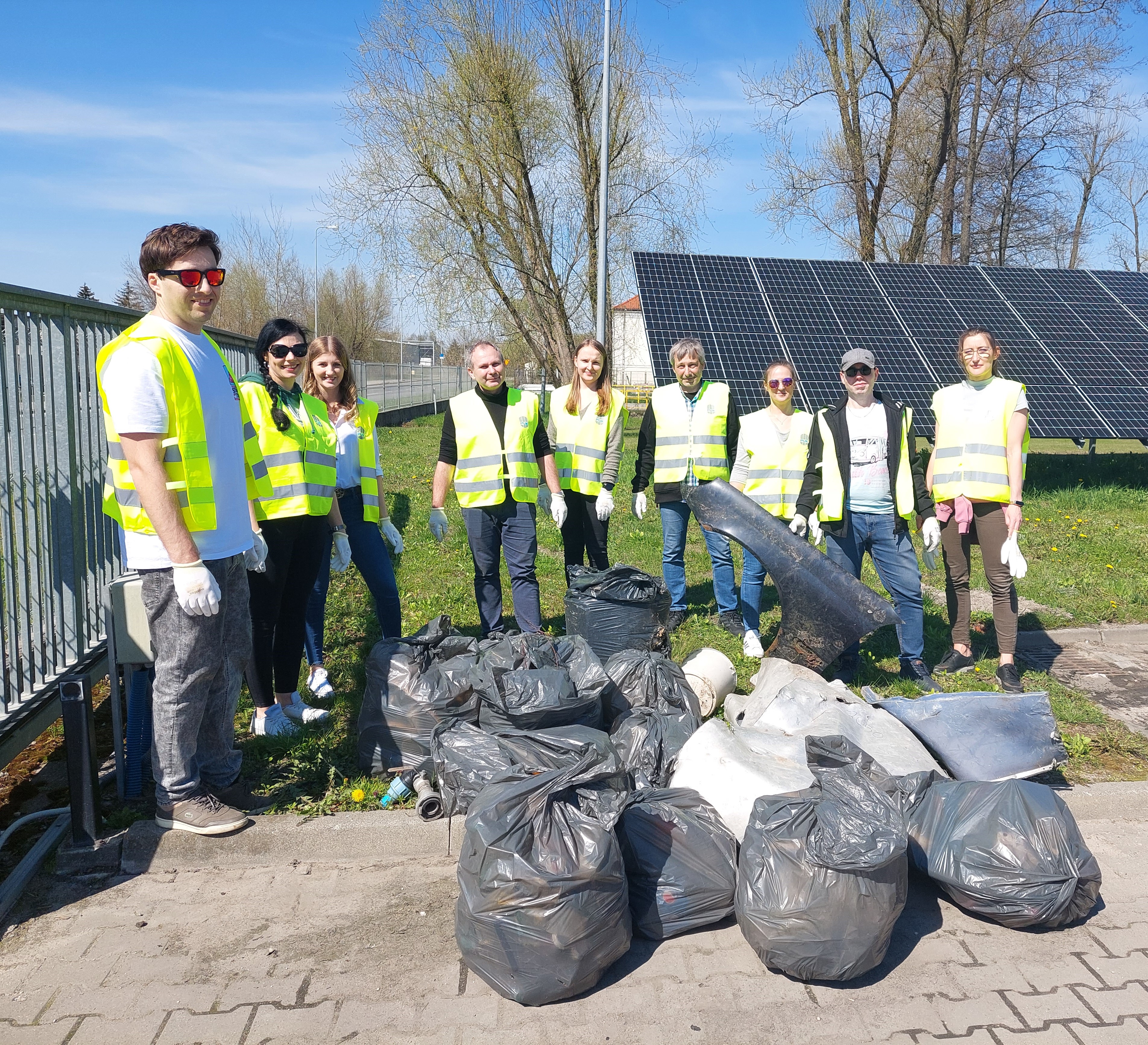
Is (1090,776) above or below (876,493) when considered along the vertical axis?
below

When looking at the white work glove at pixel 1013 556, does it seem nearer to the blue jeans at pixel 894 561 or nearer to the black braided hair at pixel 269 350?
the blue jeans at pixel 894 561

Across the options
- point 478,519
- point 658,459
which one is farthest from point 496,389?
point 658,459

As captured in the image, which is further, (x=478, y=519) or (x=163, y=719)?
(x=478, y=519)

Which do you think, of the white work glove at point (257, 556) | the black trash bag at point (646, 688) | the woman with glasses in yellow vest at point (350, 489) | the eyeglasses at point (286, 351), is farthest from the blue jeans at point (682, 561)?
the white work glove at point (257, 556)

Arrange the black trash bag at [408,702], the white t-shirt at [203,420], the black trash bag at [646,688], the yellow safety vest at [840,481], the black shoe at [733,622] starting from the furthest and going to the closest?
1. the black shoe at [733,622]
2. the yellow safety vest at [840,481]
3. the black trash bag at [646,688]
4. the black trash bag at [408,702]
5. the white t-shirt at [203,420]

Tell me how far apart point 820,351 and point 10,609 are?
8.69 metres

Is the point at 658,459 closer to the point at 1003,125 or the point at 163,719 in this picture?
the point at 163,719

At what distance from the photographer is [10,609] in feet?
12.7

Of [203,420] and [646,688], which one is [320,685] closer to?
[646,688]

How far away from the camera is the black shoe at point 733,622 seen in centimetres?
597

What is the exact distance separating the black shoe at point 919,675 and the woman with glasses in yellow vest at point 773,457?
2.85 ft

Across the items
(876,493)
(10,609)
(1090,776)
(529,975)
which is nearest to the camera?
(529,975)

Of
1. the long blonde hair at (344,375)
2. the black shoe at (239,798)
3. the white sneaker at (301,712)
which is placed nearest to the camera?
the black shoe at (239,798)

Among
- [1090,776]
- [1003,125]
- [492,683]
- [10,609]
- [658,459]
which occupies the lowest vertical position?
[1090,776]
